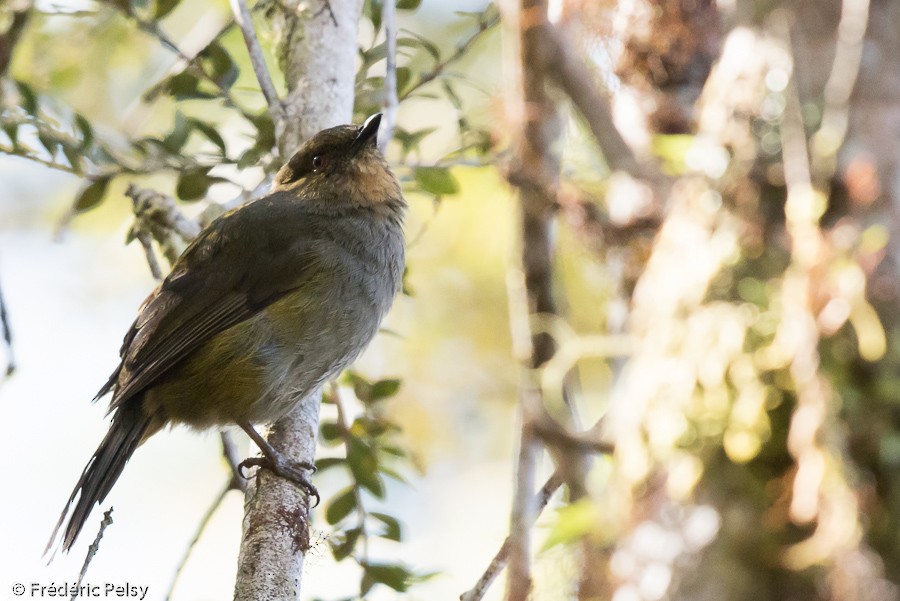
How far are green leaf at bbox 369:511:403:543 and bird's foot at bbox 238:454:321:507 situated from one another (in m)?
0.29

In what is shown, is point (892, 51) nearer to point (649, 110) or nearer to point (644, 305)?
point (644, 305)

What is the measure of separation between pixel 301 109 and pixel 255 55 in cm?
28

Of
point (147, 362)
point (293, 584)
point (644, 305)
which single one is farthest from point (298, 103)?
point (644, 305)

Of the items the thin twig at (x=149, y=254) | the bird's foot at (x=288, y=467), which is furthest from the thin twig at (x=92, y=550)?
the thin twig at (x=149, y=254)

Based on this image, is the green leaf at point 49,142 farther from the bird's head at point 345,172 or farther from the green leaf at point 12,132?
the bird's head at point 345,172

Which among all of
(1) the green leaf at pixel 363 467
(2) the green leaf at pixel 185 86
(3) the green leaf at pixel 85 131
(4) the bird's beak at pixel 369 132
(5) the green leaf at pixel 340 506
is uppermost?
(2) the green leaf at pixel 185 86

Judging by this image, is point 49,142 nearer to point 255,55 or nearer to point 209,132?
point 209,132

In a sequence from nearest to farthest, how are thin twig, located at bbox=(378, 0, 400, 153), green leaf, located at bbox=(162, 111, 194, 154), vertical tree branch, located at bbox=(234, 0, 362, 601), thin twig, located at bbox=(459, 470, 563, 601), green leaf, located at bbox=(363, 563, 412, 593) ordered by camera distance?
thin twig, located at bbox=(459, 470, 563, 601) < vertical tree branch, located at bbox=(234, 0, 362, 601) < green leaf, located at bbox=(363, 563, 412, 593) < thin twig, located at bbox=(378, 0, 400, 153) < green leaf, located at bbox=(162, 111, 194, 154)

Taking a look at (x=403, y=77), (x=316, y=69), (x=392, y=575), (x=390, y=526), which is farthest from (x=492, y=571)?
(x=403, y=77)

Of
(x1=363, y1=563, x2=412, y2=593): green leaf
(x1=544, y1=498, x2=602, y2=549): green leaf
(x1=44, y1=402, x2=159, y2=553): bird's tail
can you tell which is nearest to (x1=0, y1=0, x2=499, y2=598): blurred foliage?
(x1=363, y1=563, x2=412, y2=593): green leaf

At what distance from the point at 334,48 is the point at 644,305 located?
272 cm

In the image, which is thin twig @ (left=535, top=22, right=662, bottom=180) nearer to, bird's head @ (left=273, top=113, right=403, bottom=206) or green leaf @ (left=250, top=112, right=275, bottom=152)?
bird's head @ (left=273, top=113, right=403, bottom=206)

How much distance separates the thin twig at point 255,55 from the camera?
12.8 feet

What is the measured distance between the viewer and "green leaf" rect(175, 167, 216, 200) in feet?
13.6
